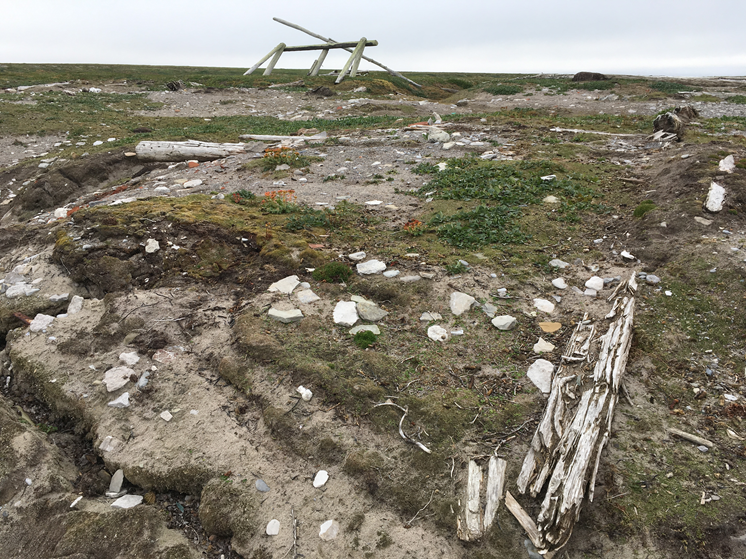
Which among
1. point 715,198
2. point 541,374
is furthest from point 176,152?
point 715,198

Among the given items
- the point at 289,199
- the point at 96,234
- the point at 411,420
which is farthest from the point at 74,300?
the point at 411,420

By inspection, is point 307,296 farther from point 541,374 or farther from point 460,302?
point 541,374

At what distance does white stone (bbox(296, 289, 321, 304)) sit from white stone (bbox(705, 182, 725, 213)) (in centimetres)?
599

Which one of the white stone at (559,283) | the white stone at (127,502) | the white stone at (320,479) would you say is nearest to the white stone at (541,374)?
the white stone at (559,283)

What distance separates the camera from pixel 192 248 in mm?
5738

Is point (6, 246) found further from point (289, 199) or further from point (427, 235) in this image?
point (427, 235)

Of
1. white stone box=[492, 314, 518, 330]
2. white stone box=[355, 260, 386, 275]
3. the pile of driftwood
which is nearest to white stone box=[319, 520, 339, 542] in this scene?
the pile of driftwood

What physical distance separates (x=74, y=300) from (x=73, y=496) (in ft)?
8.67

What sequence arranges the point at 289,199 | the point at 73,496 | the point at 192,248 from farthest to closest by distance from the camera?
the point at 289,199 < the point at 192,248 < the point at 73,496

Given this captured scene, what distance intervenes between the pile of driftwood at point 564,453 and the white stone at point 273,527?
4.24ft

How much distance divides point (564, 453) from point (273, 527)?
2.16 meters

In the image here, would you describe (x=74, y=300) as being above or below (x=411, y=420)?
above

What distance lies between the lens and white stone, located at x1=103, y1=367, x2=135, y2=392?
3951mm

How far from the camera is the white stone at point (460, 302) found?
15.4 ft
